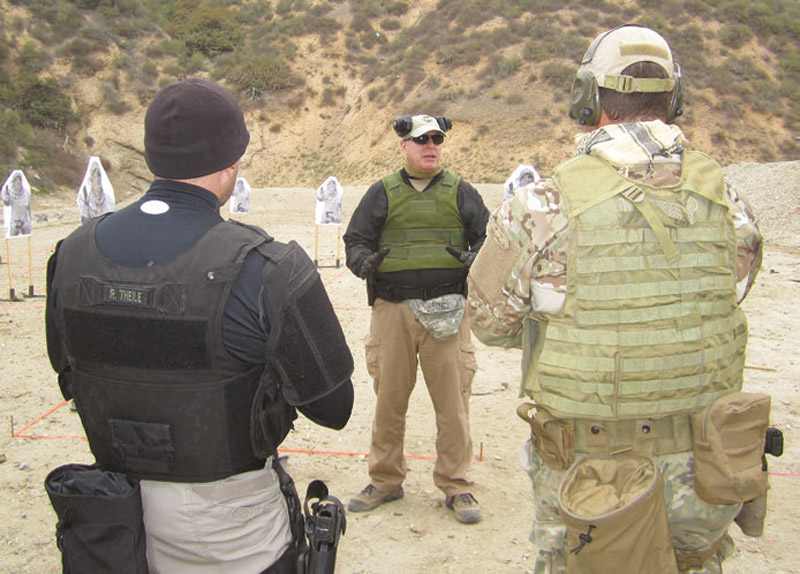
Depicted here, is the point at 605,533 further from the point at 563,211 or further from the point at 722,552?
the point at 563,211

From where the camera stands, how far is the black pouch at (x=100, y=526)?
1.57 m

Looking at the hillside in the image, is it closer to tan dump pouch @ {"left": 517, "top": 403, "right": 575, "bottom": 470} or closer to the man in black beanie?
tan dump pouch @ {"left": 517, "top": 403, "right": 575, "bottom": 470}

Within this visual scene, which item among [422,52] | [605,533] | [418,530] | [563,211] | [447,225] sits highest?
[422,52]

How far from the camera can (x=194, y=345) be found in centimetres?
154

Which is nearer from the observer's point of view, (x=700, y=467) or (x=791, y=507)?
(x=700, y=467)

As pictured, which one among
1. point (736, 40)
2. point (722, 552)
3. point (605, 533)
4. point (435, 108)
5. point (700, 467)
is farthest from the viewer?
point (736, 40)

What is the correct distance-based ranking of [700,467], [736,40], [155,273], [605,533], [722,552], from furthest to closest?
1. [736,40]
2. [722,552]
3. [700,467]
4. [605,533]
5. [155,273]

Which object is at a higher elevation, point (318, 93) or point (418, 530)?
point (318, 93)

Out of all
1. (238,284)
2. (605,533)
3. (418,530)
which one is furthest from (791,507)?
(238,284)

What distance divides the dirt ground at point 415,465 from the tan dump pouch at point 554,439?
1.49 metres

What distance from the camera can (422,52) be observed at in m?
32.9

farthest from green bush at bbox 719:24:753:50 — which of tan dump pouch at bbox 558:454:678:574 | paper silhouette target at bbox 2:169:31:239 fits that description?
tan dump pouch at bbox 558:454:678:574

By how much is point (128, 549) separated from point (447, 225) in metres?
2.47

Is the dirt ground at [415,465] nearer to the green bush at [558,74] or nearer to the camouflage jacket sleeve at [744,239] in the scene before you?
the camouflage jacket sleeve at [744,239]
